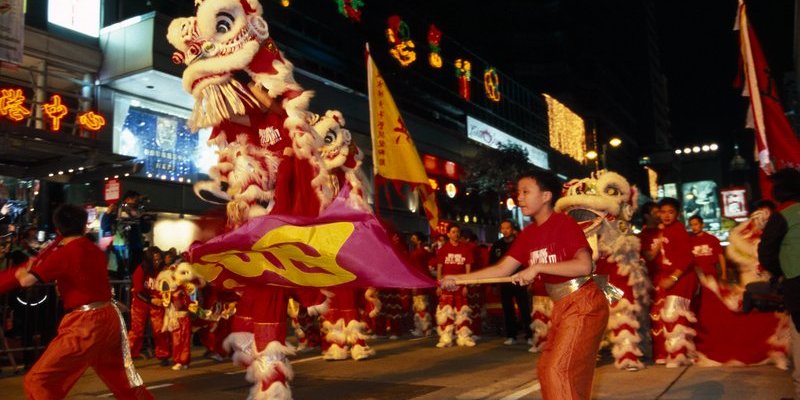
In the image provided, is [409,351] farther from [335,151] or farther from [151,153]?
[151,153]

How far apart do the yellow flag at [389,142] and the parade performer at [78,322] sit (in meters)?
5.77

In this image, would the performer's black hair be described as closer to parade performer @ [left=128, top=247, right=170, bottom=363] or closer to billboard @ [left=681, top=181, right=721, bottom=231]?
parade performer @ [left=128, top=247, right=170, bottom=363]

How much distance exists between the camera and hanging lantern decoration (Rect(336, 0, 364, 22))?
2502cm

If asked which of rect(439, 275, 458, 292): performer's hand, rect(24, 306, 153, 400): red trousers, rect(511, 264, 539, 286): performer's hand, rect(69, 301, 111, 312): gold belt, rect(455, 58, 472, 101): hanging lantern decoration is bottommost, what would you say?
rect(24, 306, 153, 400): red trousers

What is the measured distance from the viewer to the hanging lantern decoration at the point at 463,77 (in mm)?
33969

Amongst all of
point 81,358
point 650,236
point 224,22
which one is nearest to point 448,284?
point 81,358

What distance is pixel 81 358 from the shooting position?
438 centimetres

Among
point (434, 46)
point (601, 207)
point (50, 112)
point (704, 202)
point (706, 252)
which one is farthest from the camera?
point (704, 202)

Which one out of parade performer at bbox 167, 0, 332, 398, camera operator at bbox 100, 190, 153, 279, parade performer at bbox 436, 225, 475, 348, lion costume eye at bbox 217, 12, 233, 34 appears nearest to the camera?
parade performer at bbox 167, 0, 332, 398

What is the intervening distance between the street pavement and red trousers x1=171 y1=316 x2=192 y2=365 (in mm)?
202

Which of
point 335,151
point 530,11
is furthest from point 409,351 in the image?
point 530,11

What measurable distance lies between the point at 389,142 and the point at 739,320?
5.24m

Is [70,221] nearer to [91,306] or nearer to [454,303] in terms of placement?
[91,306]

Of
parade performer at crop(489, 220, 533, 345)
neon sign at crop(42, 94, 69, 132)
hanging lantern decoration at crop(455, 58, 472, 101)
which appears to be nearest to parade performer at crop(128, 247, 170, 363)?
parade performer at crop(489, 220, 533, 345)
